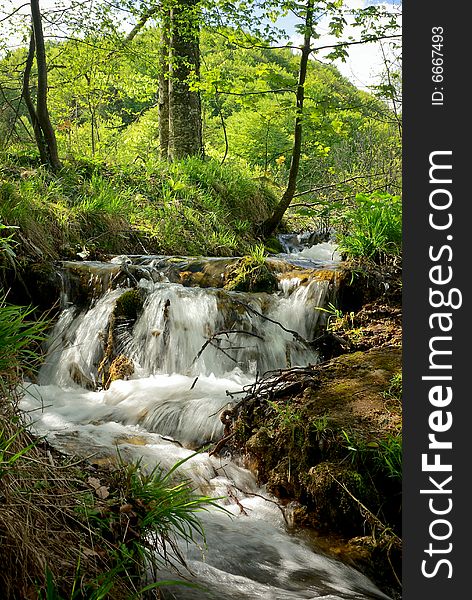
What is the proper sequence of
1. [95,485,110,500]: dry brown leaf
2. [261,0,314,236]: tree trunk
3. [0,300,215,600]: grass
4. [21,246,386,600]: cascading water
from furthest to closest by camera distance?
[261,0,314,236]: tree trunk, [21,246,386,600]: cascading water, [95,485,110,500]: dry brown leaf, [0,300,215,600]: grass

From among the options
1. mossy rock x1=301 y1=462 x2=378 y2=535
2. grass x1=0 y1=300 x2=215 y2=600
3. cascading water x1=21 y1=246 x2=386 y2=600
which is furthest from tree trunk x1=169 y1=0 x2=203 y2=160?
grass x1=0 y1=300 x2=215 y2=600

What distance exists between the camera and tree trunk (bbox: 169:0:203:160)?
33.7ft

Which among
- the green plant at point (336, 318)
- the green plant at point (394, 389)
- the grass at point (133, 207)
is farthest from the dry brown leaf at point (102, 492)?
the grass at point (133, 207)

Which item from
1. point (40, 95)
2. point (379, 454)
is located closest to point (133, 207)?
point (40, 95)

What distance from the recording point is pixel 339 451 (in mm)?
2971

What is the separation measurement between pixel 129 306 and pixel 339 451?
319 centimetres

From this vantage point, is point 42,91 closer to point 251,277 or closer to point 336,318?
point 251,277

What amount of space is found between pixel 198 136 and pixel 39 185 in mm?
4689

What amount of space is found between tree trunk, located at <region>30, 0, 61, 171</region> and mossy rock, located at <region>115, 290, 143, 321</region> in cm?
384

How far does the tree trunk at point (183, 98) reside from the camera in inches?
405

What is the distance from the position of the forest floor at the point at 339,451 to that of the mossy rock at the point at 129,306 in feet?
7.45

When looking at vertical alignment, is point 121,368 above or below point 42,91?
below

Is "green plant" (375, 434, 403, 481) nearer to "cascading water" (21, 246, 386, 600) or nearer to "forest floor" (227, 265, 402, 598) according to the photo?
"forest floor" (227, 265, 402, 598)

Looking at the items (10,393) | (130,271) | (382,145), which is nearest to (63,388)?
(130,271)
